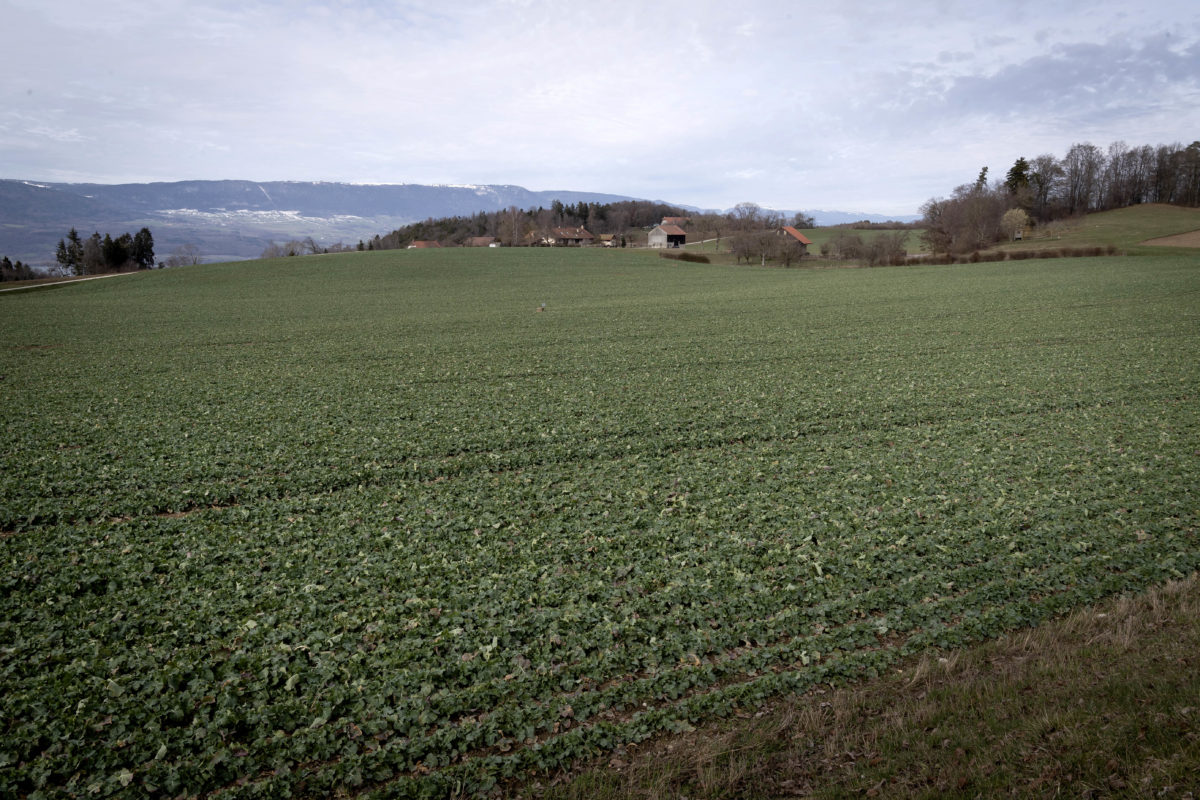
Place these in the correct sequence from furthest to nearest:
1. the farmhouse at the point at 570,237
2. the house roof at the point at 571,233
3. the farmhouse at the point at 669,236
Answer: the house roof at the point at 571,233 → the farmhouse at the point at 570,237 → the farmhouse at the point at 669,236

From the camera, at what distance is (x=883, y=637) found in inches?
287

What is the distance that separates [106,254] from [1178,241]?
476ft

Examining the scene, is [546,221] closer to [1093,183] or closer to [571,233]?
[571,233]

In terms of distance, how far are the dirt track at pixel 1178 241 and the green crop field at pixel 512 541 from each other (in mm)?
69891

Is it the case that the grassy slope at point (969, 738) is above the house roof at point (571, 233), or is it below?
below

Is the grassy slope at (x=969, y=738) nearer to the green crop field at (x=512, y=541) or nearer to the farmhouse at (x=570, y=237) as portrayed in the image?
the green crop field at (x=512, y=541)

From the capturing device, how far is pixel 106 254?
325ft

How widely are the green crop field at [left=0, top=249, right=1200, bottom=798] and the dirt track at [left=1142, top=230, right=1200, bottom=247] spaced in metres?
69.9

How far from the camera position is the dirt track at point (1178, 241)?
74625mm

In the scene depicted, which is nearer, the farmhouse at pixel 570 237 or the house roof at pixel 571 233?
the farmhouse at pixel 570 237

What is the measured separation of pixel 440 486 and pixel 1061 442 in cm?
1260

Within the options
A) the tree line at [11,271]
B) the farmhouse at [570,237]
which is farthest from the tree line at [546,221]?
the tree line at [11,271]

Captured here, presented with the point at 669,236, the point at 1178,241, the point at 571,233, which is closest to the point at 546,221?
the point at 571,233

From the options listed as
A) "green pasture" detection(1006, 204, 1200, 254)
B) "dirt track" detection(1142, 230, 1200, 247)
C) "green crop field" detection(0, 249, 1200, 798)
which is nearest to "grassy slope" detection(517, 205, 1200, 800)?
"green crop field" detection(0, 249, 1200, 798)
